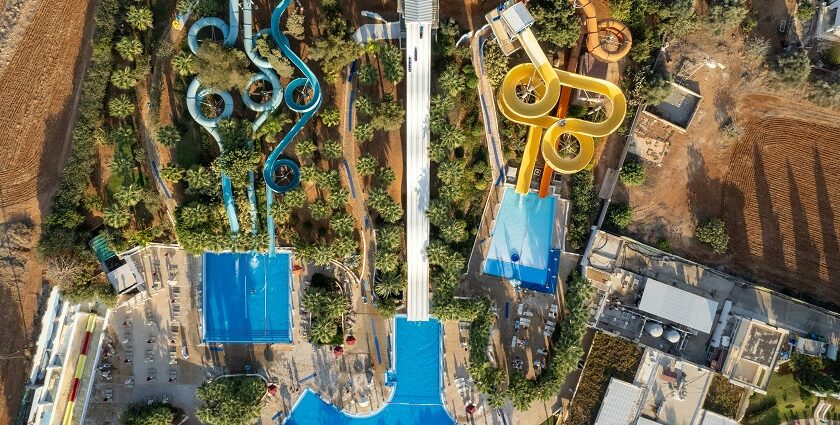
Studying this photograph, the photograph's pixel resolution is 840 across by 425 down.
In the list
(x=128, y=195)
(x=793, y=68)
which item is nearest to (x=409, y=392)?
(x=128, y=195)

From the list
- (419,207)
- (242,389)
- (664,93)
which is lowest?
(242,389)

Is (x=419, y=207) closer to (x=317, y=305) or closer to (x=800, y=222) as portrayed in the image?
(x=317, y=305)

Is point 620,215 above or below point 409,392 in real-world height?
above

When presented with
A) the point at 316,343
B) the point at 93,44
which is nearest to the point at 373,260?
the point at 316,343

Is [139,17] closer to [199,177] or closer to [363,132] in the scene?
[199,177]

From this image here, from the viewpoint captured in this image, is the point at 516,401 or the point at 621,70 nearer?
the point at 516,401

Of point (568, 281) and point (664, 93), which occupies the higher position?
point (664, 93)

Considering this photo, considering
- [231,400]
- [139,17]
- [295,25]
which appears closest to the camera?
[231,400]
